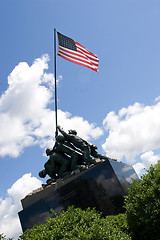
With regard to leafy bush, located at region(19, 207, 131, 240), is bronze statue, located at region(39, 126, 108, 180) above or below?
above

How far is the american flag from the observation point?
12094mm

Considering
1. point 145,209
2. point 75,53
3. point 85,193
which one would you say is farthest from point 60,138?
point 145,209

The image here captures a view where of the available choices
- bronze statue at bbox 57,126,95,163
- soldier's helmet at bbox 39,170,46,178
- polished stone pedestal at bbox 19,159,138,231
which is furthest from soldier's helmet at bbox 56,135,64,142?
polished stone pedestal at bbox 19,159,138,231

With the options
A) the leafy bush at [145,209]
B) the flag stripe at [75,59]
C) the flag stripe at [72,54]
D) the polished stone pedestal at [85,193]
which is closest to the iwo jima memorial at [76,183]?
the polished stone pedestal at [85,193]

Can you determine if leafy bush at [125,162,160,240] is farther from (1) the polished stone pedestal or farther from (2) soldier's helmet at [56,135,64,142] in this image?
(2) soldier's helmet at [56,135,64,142]

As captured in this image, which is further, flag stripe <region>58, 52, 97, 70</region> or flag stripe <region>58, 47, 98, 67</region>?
flag stripe <region>58, 47, 98, 67</region>

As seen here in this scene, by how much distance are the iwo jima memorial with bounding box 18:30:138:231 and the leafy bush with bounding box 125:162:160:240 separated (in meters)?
1.56

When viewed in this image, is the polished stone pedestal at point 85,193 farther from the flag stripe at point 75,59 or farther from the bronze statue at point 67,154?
the flag stripe at point 75,59

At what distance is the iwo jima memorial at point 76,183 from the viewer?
328 inches

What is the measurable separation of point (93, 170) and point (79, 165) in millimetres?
1337

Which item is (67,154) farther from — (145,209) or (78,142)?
(145,209)

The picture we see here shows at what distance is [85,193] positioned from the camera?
8.67m

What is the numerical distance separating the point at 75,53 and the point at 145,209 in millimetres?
9143

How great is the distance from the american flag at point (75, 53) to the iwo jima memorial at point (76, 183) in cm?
395
